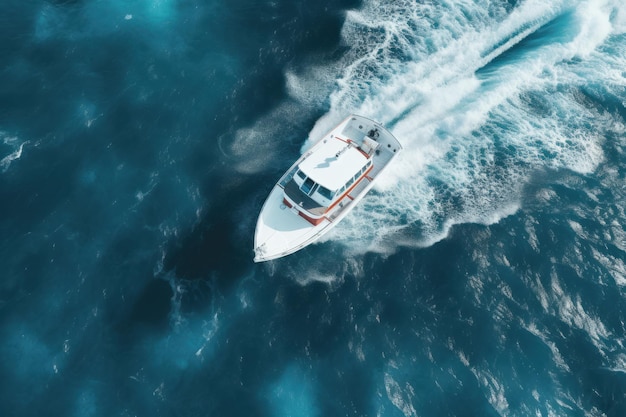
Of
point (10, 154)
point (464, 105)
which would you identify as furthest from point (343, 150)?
point (10, 154)

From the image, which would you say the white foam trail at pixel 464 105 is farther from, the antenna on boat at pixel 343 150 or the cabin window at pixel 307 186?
the cabin window at pixel 307 186

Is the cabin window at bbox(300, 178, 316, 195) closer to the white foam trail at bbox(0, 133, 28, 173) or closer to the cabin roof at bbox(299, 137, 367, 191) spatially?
the cabin roof at bbox(299, 137, 367, 191)

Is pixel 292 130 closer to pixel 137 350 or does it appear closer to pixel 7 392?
pixel 137 350

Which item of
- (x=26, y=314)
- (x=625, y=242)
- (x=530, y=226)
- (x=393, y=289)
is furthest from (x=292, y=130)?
(x=625, y=242)

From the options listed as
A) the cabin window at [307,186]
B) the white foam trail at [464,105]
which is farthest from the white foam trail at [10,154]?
the white foam trail at [464,105]

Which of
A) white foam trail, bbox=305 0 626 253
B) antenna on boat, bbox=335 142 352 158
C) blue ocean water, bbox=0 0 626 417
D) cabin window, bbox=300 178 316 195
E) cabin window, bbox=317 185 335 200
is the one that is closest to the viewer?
blue ocean water, bbox=0 0 626 417

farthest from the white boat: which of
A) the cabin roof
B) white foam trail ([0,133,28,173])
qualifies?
white foam trail ([0,133,28,173])

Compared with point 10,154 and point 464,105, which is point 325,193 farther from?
point 10,154

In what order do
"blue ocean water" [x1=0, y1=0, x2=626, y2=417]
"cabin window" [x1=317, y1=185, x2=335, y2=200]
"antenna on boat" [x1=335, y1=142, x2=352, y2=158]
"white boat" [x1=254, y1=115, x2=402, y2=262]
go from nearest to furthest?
"blue ocean water" [x1=0, y1=0, x2=626, y2=417]
"white boat" [x1=254, y1=115, x2=402, y2=262]
"cabin window" [x1=317, y1=185, x2=335, y2=200]
"antenna on boat" [x1=335, y1=142, x2=352, y2=158]
